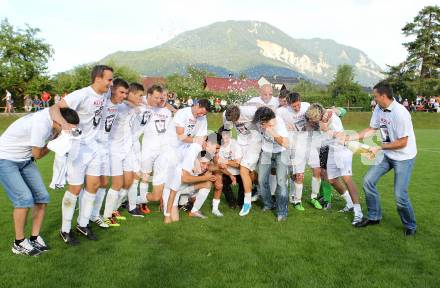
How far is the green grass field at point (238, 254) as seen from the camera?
181 inches

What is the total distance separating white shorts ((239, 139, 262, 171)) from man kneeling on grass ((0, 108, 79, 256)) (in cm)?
352

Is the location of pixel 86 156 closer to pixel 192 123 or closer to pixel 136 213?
pixel 136 213

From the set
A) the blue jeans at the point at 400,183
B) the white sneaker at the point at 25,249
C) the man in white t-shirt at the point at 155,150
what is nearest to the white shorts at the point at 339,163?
the blue jeans at the point at 400,183

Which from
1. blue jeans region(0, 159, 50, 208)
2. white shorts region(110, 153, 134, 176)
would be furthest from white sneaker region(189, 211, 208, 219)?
blue jeans region(0, 159, 50, 208)

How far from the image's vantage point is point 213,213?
7523 millimetres

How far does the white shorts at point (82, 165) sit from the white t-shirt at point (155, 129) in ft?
5.72

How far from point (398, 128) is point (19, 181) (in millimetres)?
5666

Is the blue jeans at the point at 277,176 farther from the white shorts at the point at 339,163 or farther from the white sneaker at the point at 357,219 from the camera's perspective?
the white sneaker at the point at 357,219

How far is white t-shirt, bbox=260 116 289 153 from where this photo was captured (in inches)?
276

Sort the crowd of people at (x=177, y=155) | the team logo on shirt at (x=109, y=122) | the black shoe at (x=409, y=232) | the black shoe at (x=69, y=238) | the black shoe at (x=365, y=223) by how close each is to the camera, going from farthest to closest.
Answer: the black shoe at (x=365, y=223)
the team logo on shirt at (x=109, y=122)
the black shoe at (x=409, y=232)
the black shoe at (x=69, y=238)
the crowd of people at (x=177, y=155)

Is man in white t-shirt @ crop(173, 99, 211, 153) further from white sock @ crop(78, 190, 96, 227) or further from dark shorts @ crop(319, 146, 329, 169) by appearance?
dark shorts @ crop(319, 146, 329, 169)

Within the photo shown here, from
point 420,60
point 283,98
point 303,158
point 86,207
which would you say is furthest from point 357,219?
point 420,60

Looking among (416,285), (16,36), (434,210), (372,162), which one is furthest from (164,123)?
(16,36)

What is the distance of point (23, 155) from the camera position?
203 inches
